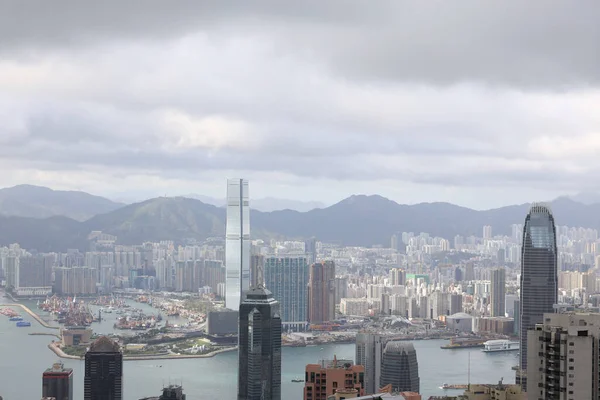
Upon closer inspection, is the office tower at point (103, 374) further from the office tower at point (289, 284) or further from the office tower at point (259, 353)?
the office tower at point (289, 284)

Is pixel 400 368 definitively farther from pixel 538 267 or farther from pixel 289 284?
pixel 289 284

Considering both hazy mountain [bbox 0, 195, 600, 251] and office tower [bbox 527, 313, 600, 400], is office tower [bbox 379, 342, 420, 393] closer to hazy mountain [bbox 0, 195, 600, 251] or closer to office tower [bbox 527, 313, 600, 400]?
office tower [bbox 527, 313, 600, 400]

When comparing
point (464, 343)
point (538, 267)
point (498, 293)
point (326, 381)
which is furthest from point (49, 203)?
point (326, 381)

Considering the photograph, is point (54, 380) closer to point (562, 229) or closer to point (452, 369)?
point (452, 369)

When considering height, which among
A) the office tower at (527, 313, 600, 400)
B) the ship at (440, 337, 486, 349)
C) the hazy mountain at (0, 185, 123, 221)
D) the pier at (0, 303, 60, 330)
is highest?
the hazy mountain at (0, 185, 123, 221)

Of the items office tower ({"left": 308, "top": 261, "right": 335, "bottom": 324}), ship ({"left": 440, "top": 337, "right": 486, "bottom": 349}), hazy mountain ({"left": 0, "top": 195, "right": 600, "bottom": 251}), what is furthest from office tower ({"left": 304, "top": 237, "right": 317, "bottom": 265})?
ship ({"left": 440, "top": 337, "right": 486, "bottom": 349})

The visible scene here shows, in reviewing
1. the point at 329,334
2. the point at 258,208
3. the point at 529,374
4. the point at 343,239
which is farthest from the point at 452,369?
the point at 343,239
